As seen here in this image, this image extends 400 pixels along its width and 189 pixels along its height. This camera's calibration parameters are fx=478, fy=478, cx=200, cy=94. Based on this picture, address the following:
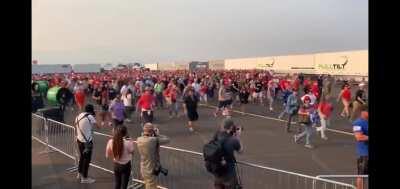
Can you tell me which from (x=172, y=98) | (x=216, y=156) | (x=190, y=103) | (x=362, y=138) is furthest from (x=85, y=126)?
(x=172, y=98)

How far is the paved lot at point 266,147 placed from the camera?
1094 centimetres

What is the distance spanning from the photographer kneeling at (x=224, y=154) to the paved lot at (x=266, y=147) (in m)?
2.80

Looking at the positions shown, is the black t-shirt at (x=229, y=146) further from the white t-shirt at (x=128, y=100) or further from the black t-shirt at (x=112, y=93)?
the black t-shirt at (x=112, y=93)

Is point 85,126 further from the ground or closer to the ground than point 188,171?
further from the ground

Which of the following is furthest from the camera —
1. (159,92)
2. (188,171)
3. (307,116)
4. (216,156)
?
(159,92)

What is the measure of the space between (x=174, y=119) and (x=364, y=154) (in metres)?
13.5

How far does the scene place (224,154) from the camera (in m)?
6.69

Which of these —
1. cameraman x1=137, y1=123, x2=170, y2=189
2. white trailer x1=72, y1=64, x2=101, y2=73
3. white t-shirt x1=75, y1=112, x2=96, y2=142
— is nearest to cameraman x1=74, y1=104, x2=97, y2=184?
white t-shirt x1=75, y1=112, x2=96, y2=142

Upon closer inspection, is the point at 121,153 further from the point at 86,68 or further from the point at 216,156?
the point at 86,68

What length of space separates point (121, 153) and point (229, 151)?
1.99 meters

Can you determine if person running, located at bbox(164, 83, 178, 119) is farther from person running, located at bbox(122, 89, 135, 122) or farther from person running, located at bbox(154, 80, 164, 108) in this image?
person running, located at bbox(154, 80, 164, 108)
